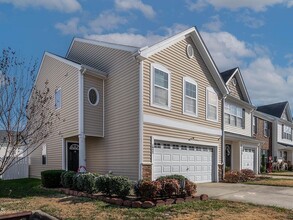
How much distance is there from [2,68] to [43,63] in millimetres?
9959

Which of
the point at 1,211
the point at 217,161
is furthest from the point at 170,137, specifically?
the point at 1,211

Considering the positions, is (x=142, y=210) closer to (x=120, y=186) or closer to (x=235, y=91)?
(x=120, y=186)

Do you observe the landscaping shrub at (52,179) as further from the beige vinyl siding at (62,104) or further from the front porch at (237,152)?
the front porch at (237,152)

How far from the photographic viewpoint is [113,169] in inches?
622

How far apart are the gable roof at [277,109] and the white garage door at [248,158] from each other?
15452mm

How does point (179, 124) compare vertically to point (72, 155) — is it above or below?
above

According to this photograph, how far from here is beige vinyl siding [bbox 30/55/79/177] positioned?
16.9m

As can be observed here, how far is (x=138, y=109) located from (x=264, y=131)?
25.5 m

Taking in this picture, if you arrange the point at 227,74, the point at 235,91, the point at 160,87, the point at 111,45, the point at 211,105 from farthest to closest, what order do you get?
the point at 235,91, the point at 227,74, the point at 211,105, the point at 111,45, the point at 160,87

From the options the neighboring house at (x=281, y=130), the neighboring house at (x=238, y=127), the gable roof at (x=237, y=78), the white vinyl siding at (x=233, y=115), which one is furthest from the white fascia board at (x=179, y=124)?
the neighboring house at (x=281, y=130)

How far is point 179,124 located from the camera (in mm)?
17125

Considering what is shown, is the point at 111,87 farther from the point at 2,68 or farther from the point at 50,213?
the point at 50,213

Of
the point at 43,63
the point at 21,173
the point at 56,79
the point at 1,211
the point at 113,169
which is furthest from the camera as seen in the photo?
the point at 21,173

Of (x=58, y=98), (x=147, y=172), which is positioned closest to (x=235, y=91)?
(x=58, y=98)
